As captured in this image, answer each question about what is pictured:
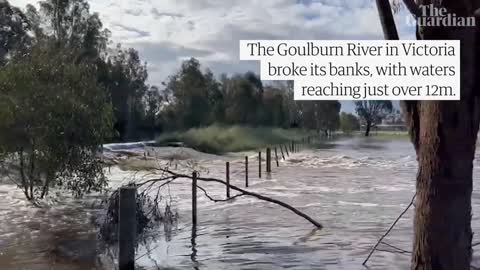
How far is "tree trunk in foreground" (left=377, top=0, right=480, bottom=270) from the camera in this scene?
11.2 feet

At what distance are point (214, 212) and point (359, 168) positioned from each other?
15.9 meters

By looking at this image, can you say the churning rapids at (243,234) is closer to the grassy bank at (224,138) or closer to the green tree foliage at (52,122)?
the green tree foliage at (52,122)

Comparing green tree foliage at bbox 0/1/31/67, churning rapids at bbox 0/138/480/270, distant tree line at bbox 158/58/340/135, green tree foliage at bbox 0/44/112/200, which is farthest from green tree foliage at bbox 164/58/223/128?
green tree foliage at bbox 0/44/112/200

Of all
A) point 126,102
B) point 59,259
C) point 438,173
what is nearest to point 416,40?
point 438,173

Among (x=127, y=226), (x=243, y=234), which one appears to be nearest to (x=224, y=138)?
(x=243, y=234)

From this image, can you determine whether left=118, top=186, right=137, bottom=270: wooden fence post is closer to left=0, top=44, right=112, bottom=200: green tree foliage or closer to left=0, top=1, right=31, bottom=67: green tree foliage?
left=0, top=44, right=112, bottom=200: green tree foliage

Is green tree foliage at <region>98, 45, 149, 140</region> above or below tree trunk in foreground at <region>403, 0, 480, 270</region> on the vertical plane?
above

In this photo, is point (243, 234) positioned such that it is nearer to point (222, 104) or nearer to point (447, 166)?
point (447, 166)

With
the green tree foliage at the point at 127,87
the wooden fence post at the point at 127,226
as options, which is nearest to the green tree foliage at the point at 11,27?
the green tree foliage at the point at 127,87

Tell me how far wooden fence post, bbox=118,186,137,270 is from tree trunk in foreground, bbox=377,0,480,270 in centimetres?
323

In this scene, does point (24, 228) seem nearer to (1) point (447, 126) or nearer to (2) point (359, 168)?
(1) point (447, 126)

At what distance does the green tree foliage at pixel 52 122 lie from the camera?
1264 cm

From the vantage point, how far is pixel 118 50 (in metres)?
53.2

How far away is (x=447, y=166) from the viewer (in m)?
3.47
